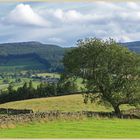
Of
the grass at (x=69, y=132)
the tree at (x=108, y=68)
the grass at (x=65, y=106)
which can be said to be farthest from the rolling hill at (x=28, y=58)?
the grass at (x=69, y=132)

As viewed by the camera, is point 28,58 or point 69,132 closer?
point 69,132

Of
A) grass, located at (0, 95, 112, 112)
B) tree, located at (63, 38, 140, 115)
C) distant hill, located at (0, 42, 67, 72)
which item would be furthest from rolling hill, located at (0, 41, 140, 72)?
tree, located at (63, 38, 140, 115)

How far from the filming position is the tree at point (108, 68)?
75.5 ft

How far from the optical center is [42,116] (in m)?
16.5

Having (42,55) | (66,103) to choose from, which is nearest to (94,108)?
(66,103)

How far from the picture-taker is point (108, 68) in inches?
910

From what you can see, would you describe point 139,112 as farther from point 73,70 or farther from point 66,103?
point 66,103

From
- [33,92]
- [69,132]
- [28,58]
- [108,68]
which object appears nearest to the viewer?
[69,132]

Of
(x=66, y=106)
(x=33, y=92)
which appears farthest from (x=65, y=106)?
(x=33, y=92)

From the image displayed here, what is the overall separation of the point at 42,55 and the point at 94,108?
119m

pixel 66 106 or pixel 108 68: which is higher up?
pixel 108 68

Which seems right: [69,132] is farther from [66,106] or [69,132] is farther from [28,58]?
[28,58]

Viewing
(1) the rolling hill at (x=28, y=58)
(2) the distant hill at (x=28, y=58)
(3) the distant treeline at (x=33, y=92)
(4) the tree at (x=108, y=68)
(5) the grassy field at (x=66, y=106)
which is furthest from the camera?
(2) the distant hill at (x=28, y=58)

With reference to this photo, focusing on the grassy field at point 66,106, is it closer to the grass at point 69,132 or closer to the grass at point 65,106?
the grass at point 65,106
